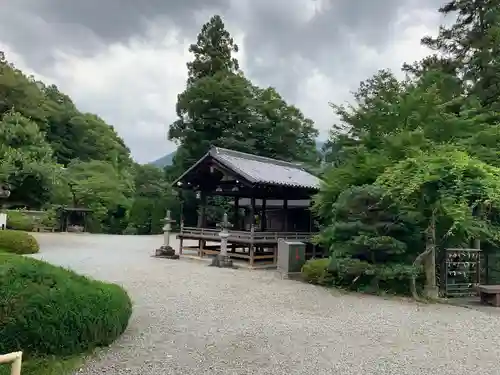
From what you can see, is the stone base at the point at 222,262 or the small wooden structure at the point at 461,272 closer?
the small wooden structure at the point at 461,272

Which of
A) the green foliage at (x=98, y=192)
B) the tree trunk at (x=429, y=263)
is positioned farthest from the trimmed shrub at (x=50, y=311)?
the green foliage at (x=98, y=192)

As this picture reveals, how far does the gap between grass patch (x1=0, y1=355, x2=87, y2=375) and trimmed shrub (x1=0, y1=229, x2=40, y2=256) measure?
448 inches

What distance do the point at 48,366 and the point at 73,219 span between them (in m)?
25.3

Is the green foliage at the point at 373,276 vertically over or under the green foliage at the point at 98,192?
under

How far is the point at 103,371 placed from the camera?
12.7 feet

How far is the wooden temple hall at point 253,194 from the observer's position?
13.1 meters

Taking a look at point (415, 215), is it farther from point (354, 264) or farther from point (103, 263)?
point (103, 263)

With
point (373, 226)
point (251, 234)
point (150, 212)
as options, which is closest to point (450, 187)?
point (373, 226)

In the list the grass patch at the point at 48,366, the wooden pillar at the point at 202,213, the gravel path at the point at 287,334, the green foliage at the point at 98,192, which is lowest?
the gravel path at the point at 287,334

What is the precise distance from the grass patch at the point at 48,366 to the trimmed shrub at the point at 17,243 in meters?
11.4

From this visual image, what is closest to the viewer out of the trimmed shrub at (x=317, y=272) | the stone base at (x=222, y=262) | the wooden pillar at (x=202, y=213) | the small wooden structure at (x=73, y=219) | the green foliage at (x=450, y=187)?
the green foliage at (x=450, y=187)

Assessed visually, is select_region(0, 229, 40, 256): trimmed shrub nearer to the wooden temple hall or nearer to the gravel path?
the wooden temple hall

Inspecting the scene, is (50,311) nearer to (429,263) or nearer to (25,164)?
(429,263)

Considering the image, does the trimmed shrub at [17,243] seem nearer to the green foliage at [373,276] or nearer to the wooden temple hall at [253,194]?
the wooden temple hall at [253,194]
